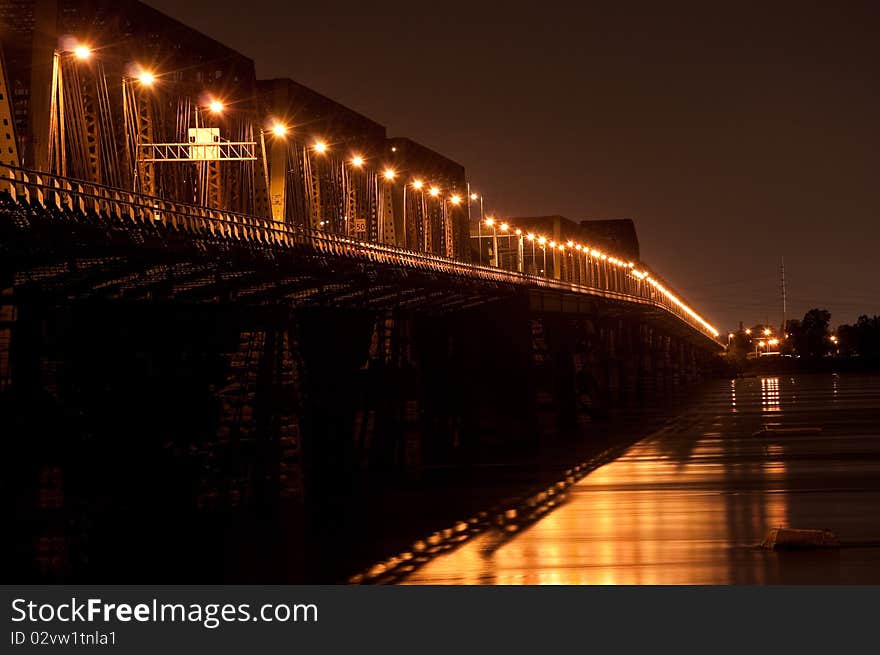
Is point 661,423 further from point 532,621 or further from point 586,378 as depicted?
point 532,621

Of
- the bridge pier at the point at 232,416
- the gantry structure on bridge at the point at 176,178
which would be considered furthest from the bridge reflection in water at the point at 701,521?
the gantry structure on bridge at the point at 176,178

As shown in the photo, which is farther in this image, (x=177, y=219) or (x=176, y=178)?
(x=176, y=178)

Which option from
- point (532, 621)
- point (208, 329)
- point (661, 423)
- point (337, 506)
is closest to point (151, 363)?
point (208, 329)

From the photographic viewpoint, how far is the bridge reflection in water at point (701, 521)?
3556 centimetres

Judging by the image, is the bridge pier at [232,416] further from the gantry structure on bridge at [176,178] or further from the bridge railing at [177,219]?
the bridge railing at [177,219]

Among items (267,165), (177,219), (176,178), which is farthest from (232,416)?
(267,165)

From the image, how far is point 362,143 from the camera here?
87.4 metres

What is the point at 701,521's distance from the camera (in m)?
44.5

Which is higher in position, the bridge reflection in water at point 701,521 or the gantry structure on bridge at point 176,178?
the gantry structure on bridge at point 176,178

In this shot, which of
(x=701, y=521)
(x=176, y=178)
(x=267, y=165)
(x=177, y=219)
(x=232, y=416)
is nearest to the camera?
(x=177, y=219)

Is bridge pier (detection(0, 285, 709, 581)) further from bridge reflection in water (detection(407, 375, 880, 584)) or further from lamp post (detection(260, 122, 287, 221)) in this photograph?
bridge reflection in water (detection(407, 375, 880, 584))

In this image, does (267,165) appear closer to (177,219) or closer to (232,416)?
(232,416)

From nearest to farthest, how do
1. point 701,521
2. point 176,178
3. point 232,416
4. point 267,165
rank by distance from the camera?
point 701,521
point 232,416
point 176,178
point 267,165

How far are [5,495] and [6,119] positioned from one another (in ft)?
32.2
